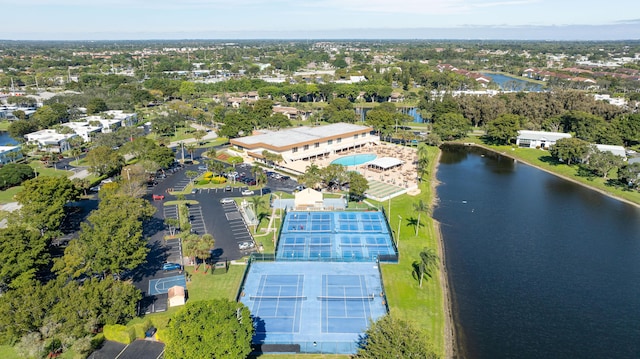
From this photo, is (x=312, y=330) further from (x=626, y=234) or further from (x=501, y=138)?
(x=501, y=138)

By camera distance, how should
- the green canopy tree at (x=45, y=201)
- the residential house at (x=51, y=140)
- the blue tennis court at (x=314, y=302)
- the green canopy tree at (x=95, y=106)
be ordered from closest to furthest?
the blue tennis court at (x=314, y=302) < the green canopy tree at (x=45, y=201) < the residential house at (x=51, y=140) < the green canopy tree at (x=95, y=106)

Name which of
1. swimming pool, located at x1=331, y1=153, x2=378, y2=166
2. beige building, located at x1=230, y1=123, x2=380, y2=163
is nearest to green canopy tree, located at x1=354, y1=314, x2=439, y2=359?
swimming pool, located at x1=331, y1=153, x2=378, y2=166

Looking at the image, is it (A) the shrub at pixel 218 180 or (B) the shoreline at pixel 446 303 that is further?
(A) the shrub at pixel 218 180

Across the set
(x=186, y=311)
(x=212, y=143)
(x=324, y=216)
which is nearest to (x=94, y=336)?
(x=186, y=311)

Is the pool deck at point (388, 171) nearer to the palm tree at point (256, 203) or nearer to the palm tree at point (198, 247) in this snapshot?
the palm tree at point (256, 203)

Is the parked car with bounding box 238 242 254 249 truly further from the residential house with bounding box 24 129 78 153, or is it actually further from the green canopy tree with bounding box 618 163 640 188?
the residential house with bounding box 24 129 78 153

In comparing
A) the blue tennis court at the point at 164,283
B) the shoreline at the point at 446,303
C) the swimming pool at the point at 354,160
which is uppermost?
the swimming pool at the point at 354,160

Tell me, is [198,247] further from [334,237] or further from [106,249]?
[334,237]

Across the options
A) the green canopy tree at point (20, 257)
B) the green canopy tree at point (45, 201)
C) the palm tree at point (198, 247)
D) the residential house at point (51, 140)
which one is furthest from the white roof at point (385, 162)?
the residential house at point (51, 140)
